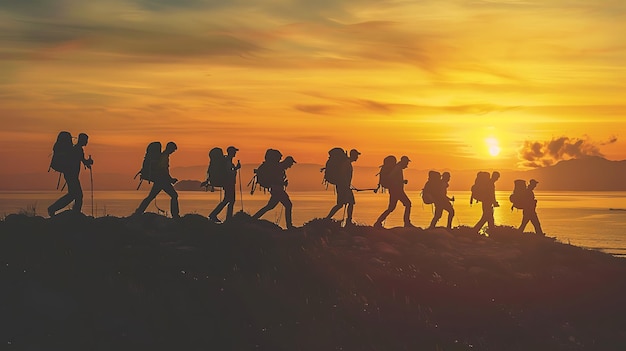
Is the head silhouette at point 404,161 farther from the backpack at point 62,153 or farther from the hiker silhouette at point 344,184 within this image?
the backpack at point 62,153

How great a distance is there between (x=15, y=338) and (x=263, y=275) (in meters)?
5.52

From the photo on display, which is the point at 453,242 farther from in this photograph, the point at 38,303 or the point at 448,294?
the point at 38,303

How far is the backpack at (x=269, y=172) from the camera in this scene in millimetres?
22062

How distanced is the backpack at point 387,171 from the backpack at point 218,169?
5.01m

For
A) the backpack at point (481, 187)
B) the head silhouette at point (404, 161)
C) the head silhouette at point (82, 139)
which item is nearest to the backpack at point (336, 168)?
the head silhouette at point (404, 161)

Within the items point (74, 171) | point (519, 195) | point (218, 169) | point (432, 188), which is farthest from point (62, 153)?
point (519, 195)

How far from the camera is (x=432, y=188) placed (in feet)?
85.6

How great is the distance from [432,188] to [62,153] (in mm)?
12087

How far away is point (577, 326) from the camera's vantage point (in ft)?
55.9

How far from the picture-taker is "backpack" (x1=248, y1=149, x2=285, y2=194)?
22062 millimetres

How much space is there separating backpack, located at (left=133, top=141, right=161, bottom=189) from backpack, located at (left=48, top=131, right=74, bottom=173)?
1.98 meters

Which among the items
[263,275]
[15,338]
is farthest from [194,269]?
[15,338]

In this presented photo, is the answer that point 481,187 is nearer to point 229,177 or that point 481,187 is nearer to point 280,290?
point 229,177

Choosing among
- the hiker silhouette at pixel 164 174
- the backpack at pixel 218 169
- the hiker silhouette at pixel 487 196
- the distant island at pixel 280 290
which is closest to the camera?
the distant island at pixel 280 290
